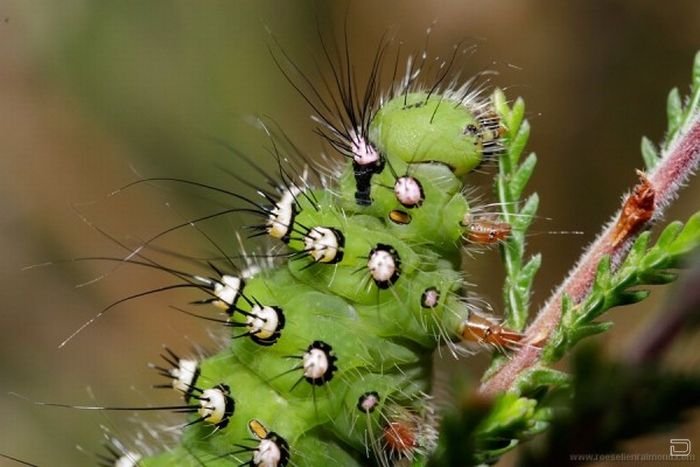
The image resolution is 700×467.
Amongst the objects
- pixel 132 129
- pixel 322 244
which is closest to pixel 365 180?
pixel 322 244

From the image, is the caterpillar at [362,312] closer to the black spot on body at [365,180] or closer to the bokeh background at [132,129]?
the black spot on body at [365,180]

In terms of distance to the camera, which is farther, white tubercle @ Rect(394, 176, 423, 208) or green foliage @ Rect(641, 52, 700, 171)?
white tubercle @ Rect(394, 176, 423, 208)

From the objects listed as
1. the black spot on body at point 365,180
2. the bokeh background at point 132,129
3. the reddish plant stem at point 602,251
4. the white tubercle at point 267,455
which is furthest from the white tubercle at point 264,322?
the bokeh background at point 132,129

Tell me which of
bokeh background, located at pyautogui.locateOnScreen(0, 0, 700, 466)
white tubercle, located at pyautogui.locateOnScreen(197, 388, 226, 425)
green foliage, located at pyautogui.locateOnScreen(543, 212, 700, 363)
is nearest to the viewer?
green foliage, located at pyautogui.locateOnScreen(543, 212, 700, 363)

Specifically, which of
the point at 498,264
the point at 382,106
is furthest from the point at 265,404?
the point at 498,264

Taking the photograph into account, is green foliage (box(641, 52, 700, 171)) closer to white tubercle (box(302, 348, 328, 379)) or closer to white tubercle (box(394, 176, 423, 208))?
white tubercle (box(394, 176, 423, 208))

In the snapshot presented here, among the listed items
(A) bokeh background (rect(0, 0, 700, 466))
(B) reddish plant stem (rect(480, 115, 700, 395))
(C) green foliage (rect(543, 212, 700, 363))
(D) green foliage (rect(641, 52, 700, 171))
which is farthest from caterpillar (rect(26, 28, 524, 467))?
(A) bokeh background (rect(0, 0, 700, 466))

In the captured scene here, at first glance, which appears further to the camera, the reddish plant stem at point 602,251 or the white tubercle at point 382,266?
the white tubercle at point 382,266
